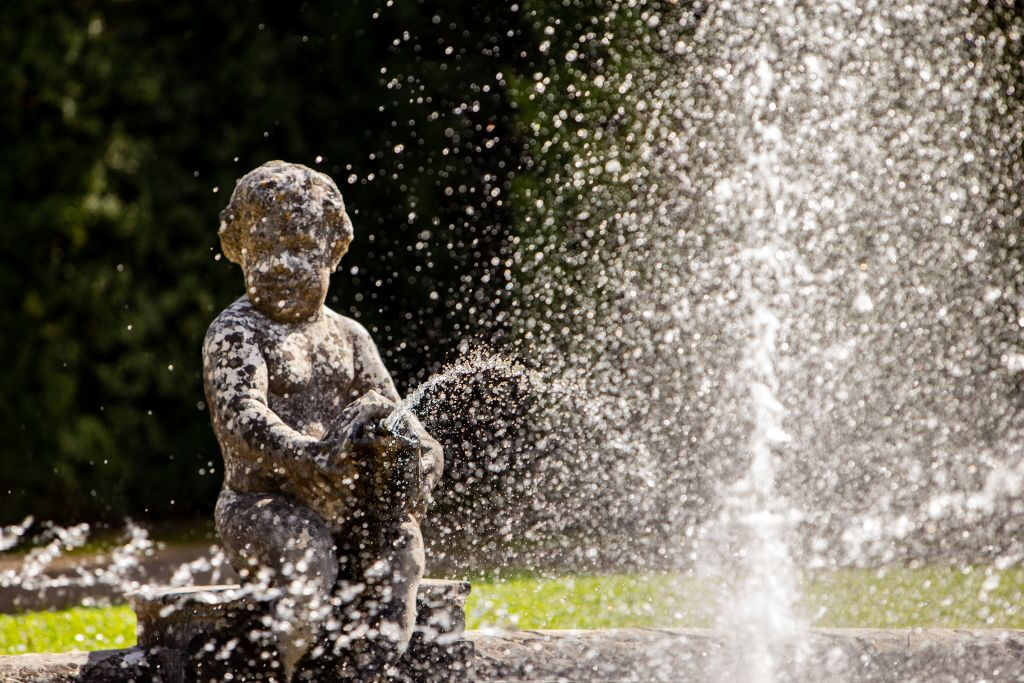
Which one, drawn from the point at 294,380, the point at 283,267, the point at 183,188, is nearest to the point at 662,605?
the point at 294,380

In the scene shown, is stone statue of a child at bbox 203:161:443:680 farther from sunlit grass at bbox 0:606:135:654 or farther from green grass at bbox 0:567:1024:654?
sunlit grass at bbox 0:606:135:654

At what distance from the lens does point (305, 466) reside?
296 centimetres

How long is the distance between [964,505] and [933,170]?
2.19m

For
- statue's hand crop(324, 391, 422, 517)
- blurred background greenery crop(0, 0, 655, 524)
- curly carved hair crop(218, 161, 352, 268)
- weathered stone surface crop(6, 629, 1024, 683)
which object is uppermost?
blurred background greenery crop(0, 0, 655, 524)

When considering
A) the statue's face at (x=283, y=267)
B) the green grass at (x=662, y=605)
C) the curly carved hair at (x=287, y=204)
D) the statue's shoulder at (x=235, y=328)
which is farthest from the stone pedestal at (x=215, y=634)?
the green grass at (x=662, y=605)

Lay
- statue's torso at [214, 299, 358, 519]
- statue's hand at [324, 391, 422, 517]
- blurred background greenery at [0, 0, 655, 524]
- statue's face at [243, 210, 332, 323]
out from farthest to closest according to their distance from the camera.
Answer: blurred background greenery at [0, 0, 655, 524]
statue's face at [243, 210, 332, 323]
statue's torso at [214, 299, 358, 519]
statue's hand at [324, 391, 422, 517]

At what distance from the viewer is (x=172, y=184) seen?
30.1 feet

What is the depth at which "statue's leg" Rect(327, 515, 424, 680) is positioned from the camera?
2969 millimetres

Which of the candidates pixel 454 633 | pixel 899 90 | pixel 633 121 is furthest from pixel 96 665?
pixel 899 90

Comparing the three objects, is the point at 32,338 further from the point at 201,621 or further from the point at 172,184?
the point at 201,621

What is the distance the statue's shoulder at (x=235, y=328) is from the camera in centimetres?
317

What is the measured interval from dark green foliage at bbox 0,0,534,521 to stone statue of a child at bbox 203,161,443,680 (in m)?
5.45

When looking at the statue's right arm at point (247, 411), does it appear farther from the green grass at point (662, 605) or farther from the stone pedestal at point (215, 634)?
the green grass at point (662, 605)

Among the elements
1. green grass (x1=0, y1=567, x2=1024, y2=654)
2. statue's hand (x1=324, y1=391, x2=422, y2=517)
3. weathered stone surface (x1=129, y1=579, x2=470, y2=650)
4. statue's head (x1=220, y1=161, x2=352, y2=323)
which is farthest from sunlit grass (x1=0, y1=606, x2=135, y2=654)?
statue's hand (x1=324, y1=391, x2=422, y2=517)
